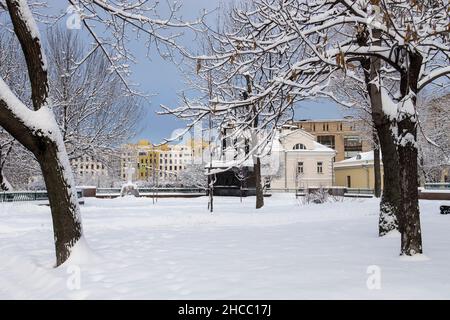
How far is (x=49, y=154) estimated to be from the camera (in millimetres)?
7312

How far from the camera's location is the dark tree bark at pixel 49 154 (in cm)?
718

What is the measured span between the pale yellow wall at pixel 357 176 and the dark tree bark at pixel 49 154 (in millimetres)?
Result: 47181

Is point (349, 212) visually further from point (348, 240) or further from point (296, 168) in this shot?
point (296, 168)

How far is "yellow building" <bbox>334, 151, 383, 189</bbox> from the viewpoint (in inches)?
2041

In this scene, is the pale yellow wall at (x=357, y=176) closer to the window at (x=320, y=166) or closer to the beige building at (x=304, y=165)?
the beige building at (x=304, y=165)

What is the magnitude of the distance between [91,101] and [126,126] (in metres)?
3.56

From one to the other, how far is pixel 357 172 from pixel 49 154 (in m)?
51.4

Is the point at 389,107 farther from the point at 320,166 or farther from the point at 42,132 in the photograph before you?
the point at 320,166

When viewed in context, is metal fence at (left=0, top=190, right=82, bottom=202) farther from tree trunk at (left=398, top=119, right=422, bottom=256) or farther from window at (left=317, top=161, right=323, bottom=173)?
window at (left=317, top=161, right=323, bottom=173)

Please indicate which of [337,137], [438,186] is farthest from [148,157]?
[438,186]

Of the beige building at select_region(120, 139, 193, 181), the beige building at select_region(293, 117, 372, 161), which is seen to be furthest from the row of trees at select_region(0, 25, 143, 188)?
the beige building at select_region(293, 117, 372, 161)

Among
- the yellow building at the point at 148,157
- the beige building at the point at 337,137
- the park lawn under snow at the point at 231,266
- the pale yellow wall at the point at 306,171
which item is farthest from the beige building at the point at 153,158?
the beige building at the point at 337,137
